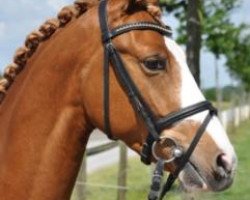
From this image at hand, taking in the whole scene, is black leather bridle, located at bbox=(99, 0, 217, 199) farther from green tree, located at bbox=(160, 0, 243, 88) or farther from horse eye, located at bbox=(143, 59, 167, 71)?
green tree, located at bbox=(160, 0, 243, 88)

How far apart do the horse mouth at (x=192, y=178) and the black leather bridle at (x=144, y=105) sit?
0.08ft

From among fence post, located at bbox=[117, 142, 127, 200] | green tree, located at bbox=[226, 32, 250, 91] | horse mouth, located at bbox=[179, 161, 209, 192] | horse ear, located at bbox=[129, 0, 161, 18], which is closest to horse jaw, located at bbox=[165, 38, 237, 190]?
horse mouth, located at bbox=[179, 161, 209, 192]

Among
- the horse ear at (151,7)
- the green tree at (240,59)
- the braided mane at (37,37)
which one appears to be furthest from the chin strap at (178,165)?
the green tree at (240,59)

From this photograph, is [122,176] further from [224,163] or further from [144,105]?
[224,163]

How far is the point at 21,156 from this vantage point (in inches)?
136

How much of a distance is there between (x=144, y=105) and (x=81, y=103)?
33cm

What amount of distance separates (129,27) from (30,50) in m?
0.58

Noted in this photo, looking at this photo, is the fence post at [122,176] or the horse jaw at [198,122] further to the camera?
the fence post at [122,176]

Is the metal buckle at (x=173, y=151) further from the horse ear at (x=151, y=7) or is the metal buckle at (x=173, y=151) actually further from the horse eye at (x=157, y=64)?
the horse ear at (x=151, y=7)

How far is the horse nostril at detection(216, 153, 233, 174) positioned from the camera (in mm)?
3193

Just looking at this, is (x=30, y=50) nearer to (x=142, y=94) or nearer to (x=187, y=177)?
(x=142, y=94)

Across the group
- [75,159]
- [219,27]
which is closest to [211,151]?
[75,159]

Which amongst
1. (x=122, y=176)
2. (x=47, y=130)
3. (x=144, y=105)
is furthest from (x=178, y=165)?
(x=122, y=176)

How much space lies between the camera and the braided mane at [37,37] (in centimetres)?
371
